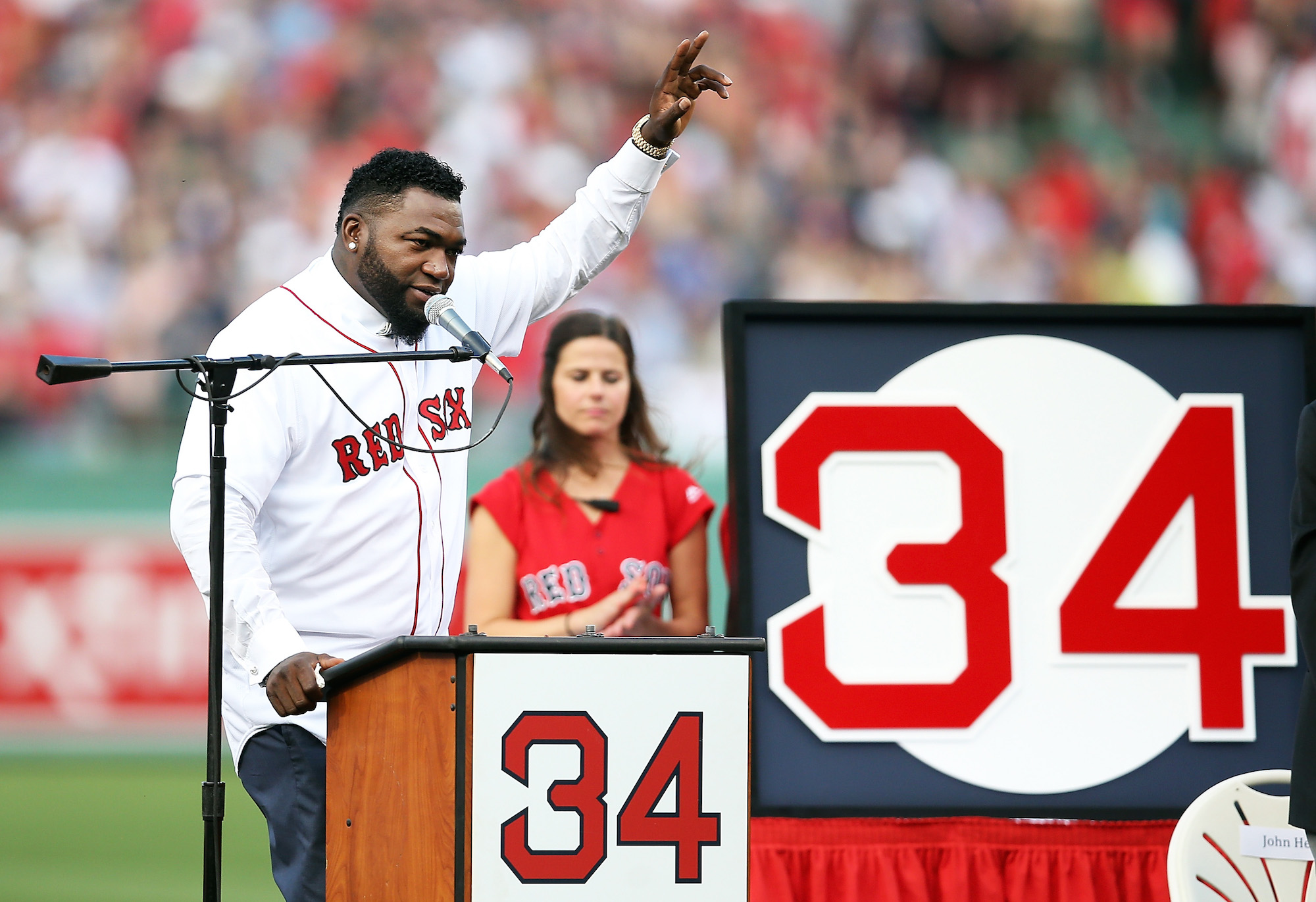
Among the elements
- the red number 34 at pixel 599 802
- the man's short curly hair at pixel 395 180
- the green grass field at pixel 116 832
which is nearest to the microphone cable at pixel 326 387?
the man's short curly hair at pixel 395 180

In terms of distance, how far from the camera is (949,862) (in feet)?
10.4

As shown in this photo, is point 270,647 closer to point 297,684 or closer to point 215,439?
point 297,684

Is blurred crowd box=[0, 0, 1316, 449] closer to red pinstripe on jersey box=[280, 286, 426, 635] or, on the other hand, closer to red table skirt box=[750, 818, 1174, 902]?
red table skirt box=[750, 818, 1174, 902]

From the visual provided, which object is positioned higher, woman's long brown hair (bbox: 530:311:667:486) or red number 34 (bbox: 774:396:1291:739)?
woman's long brown hair (bbox: 530:311:667:486)

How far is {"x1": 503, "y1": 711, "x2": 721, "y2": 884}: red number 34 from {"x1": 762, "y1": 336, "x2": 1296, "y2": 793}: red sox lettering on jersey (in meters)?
1.04

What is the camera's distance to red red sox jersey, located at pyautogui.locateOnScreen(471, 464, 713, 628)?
3.53m

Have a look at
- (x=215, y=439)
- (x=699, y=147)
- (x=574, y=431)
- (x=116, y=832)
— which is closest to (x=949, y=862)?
(x=574, y=431)

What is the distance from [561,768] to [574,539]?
146 cm

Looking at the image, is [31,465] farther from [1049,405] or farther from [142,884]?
[1049,405]

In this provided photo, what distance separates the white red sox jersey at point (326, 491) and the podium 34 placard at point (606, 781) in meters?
0.53

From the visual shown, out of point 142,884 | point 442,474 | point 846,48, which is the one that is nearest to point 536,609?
point 442,474

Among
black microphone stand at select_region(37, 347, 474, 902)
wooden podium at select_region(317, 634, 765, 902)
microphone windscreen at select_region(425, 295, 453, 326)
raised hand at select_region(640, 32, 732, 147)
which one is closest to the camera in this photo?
wooden podium at select_region(317, 634, 765, 902)

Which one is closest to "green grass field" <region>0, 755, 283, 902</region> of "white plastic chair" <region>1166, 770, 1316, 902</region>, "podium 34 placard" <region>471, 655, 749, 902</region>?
"podium 34 placard" <region>471, 655, 749, 902</region>

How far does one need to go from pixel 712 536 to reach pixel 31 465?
3086mm
